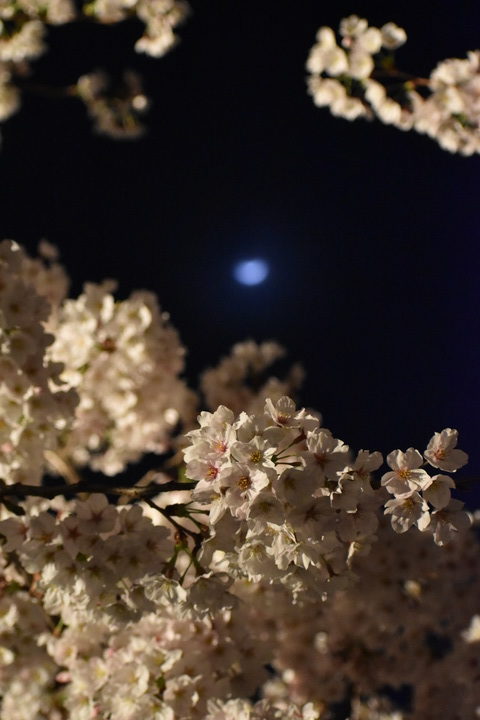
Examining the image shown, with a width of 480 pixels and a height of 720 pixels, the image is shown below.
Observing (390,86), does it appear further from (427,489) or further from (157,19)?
(427,489)

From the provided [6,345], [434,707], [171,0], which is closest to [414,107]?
[171,0]

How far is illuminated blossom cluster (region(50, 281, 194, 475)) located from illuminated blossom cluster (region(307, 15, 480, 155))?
1.27 m

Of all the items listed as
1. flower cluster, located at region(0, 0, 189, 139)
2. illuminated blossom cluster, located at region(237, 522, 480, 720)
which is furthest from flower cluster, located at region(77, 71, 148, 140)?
illuminated blossom cluster, located at region(237, 522, 480, 720)

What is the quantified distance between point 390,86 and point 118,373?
5.82 ft

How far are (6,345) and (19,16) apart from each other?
5.00ft

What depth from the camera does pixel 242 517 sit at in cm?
132

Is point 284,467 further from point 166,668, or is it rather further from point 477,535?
point 477,535

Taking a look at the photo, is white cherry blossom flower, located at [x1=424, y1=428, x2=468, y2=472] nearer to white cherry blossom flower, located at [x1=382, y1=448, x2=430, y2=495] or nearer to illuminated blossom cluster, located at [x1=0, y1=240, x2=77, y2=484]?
white cherry blossom flower, located at [x1=382, y1=448, x2=430, y2=495]

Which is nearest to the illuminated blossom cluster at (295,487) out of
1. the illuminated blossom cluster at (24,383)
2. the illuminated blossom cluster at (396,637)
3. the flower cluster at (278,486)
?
the flower cluster at (278,486)

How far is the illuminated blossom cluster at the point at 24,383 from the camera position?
7.34 ft

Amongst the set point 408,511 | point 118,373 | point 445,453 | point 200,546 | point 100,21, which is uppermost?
point 100,21

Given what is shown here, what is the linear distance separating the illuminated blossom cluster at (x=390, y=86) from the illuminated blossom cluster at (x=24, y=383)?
5.09 feet

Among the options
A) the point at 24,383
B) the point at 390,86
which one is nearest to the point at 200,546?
the point at 24,383

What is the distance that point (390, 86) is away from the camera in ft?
9.75
